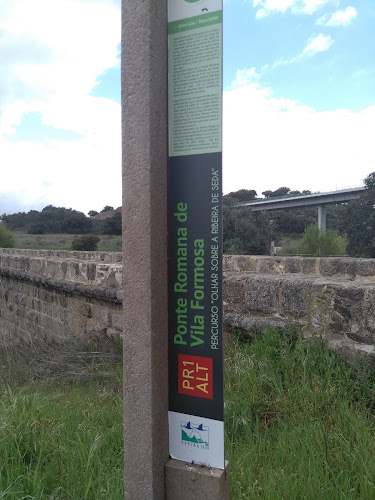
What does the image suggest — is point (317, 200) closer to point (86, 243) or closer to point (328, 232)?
point (328, 232)

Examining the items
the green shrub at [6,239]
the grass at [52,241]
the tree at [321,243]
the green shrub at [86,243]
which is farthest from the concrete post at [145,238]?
the green shrub at [6,239]

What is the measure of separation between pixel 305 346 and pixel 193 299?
165 centimetres

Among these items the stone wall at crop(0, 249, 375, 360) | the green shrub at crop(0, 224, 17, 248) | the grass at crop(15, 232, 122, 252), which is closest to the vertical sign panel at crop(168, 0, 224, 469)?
the stone wall at crop(0, 249, 375, 360)

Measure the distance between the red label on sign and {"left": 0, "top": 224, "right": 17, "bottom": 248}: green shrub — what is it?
4003 cm

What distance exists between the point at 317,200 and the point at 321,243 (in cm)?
917

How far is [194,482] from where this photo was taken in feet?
5.40

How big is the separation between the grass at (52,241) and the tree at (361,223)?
1595 centimetres

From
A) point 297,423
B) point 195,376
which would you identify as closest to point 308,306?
point 297,423

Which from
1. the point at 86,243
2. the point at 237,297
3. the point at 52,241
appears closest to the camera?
the point at 237,297

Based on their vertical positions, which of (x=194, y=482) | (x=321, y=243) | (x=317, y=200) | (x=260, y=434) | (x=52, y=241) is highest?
(x=317, y=200)

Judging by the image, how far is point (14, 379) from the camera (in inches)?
176

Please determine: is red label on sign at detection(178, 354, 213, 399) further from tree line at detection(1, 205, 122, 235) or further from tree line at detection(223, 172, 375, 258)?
tree line at detection(1, 205, 122, 235)

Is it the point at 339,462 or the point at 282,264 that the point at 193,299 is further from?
the point at 282,264

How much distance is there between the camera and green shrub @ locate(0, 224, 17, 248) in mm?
38994
